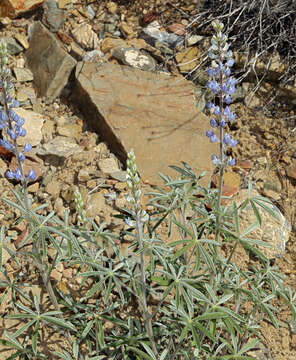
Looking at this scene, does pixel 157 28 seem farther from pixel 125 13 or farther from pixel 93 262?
pixel 93 262

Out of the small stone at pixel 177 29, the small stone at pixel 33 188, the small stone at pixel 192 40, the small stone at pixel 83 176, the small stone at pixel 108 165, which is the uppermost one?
the small stone at pixel 177 29

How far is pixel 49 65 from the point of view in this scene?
16.6ft

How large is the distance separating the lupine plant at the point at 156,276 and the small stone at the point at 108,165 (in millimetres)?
988

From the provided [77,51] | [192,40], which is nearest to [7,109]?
[77,51]

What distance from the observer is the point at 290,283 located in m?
3.89

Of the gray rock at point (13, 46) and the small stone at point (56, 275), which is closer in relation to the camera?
the small stone at point (56, 275)

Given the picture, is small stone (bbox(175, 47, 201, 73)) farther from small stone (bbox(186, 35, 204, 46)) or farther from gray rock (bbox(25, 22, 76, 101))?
gray rock (bbox(25, 22, 76, 101))

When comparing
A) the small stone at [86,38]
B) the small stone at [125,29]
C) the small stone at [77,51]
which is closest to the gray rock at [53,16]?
the small stone at [86,38]

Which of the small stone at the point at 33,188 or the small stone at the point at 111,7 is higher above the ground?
the small stone at the point at 111,7

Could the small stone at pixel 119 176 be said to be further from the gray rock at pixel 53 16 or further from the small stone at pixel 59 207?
the gray rock at pixel 53 16

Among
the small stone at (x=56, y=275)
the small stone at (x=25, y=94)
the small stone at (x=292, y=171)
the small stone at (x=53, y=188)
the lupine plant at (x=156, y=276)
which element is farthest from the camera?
the small stone at (x=25, y=94)

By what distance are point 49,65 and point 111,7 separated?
1341mm

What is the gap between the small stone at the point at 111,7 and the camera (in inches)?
226

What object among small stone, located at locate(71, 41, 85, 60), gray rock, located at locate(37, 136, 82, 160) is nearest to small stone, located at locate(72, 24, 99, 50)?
small stone, located at locate(71, 41, 85, 60)
